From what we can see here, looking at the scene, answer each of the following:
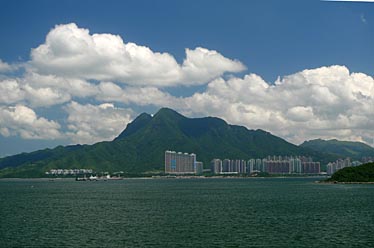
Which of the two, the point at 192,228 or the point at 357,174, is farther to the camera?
the point at 357,174

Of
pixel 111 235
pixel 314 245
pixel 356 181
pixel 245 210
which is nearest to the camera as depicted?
pixel 314 245

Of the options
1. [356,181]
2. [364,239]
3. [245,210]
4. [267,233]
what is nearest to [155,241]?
[267,233]

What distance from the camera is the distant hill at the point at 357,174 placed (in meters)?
121

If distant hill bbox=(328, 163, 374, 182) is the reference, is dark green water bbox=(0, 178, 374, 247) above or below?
below

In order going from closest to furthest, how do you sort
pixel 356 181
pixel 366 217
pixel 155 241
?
pixel 155 241 → pixel 366 217 → pixel 356 181

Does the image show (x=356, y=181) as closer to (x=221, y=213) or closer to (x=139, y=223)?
(x=221, y=213)

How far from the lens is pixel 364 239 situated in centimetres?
2845

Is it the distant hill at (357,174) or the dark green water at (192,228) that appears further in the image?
the distant hill at (357,174)

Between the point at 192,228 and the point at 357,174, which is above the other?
the point at 357,174

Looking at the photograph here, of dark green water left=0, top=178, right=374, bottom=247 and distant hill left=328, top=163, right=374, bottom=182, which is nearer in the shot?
dark green water left=0, top=178, right=374, bottom=247

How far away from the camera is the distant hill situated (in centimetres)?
12147

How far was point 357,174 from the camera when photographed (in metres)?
124

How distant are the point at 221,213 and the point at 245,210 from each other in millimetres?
3903

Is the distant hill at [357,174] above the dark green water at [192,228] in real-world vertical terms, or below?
above
